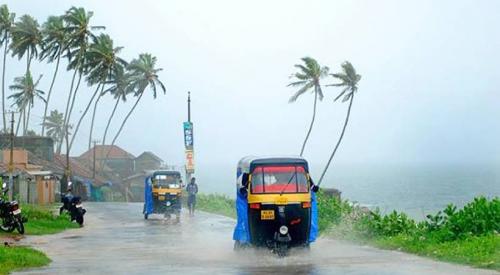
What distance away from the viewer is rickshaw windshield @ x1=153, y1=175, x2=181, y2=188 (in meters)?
34.2

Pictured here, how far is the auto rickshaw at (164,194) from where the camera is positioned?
3366 cm

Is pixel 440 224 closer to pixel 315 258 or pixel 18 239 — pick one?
pixel 315 258

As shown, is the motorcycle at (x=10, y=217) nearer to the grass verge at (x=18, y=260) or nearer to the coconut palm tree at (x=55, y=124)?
the grass verge at (x=18, y=260)

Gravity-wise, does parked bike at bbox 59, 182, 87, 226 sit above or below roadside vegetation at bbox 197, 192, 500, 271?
above

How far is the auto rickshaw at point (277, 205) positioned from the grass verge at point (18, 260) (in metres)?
4.76

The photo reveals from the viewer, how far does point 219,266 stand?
48.9 ft

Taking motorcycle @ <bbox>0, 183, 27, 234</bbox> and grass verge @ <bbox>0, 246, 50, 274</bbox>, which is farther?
motorcycle @ <bbox>0, 183, 27, 234</bbox>

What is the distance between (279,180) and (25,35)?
58.0 meters

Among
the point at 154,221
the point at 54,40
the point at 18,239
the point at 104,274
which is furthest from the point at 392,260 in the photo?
the point at 54,40

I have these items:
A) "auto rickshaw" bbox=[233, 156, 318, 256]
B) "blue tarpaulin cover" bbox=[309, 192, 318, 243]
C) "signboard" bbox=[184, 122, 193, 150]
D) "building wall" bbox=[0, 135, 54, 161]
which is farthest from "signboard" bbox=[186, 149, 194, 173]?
"blue tarpaulin cover" bbox=[309, 192, 318, 243]

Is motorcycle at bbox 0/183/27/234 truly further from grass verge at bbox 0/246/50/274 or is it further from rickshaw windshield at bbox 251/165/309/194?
rickshaw windshield at bbox 251/165/309/194

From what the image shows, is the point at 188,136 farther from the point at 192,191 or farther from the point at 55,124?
the point at 55,124

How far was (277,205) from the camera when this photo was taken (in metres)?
16.4

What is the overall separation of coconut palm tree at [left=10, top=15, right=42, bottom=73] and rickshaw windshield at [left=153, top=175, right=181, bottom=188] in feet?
132
